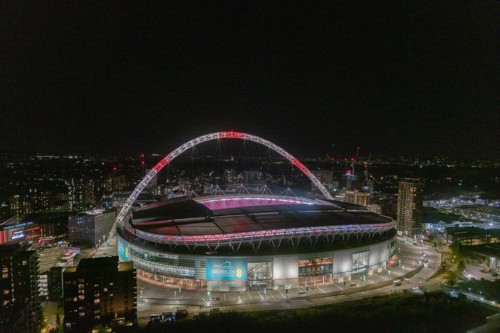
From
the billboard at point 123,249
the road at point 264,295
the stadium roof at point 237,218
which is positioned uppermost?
the stadium roof at point 237,218

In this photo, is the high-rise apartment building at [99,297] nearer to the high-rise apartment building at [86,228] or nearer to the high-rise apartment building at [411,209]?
the high-rise apartment building at [86,228]

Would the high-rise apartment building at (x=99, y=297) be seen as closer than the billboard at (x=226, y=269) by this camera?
Yes

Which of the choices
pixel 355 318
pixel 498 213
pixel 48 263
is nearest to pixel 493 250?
pixel 355 318

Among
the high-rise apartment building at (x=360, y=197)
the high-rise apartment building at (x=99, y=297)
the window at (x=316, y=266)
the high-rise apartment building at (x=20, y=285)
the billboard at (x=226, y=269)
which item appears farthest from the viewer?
the high-rise apartment building at (x=360, y=197)

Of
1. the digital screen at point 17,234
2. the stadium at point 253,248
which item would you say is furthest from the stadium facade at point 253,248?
the digital screen at point 17,234

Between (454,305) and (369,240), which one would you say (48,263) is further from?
(454,305)

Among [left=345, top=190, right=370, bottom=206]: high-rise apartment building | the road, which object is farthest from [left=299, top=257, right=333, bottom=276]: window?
[left=345, top=190, right=370, bottom=206]: high-rise apartment building

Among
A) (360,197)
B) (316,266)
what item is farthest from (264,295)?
(360,197)
